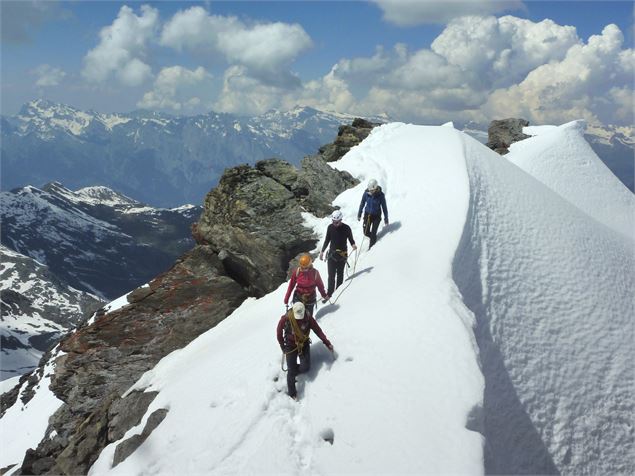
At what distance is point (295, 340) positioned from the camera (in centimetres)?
1169

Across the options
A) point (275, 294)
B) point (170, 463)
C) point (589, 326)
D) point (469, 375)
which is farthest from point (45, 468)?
point (589, 326)

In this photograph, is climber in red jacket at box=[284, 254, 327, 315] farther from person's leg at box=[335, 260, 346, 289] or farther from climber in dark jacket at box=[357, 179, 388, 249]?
climber in dark jacket at box=[357, 179, 388, 249]

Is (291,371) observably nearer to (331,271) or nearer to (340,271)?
(331,271)

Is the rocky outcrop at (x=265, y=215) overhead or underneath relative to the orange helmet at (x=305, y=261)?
overhead

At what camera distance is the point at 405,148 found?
28922 millimetres

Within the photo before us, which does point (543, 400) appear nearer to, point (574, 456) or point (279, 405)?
point (574, 456)

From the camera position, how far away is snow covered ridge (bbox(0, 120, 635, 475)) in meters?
10.0

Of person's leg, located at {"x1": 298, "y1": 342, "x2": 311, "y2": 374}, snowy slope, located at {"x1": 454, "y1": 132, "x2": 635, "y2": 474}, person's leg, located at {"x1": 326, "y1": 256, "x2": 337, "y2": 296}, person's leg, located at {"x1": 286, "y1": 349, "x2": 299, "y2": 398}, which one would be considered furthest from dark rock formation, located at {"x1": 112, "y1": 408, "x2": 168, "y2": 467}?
snowy slope, located at {"x1": 454, "y1": 132, "x2": 635, "y2": 474}

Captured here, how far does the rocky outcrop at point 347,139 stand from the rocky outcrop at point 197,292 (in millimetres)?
8960

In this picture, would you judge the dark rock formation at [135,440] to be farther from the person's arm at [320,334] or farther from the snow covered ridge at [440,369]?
the person's arm at [320,334]

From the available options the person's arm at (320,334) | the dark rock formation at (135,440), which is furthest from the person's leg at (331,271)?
the dark rock formation at (135,440)

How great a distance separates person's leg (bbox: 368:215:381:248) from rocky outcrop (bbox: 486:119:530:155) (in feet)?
88.2

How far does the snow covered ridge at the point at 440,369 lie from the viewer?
32.9 feet

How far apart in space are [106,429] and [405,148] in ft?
76.9
